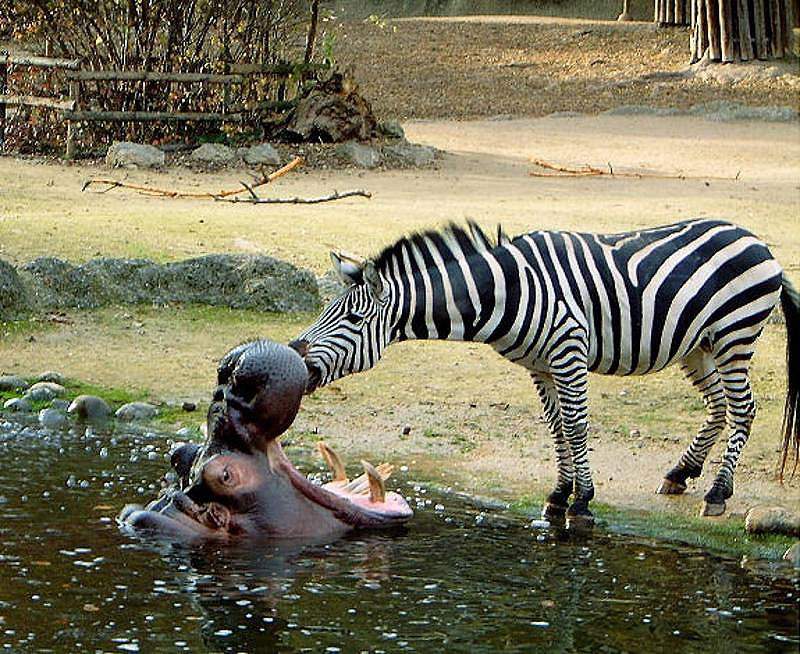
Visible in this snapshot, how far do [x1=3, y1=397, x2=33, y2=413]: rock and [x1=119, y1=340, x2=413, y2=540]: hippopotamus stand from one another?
2.41 m

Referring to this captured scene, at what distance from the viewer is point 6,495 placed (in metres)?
7.05

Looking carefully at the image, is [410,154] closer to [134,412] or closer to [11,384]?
[11,384]

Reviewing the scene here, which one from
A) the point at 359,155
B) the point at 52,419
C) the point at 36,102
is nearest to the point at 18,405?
the point at 52,419

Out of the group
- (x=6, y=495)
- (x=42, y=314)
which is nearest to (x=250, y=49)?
(x=42, y=314)

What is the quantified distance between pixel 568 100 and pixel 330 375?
19605 millimetres

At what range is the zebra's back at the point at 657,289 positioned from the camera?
7.07 meters

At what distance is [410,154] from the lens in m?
19.3

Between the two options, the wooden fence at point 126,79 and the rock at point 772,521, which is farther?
the wooden fence at point 126,79

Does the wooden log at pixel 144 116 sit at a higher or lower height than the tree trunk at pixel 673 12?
lower

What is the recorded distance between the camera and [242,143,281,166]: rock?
1842 cm

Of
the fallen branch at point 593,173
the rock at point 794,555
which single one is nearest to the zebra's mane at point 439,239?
the rock at point 794,555

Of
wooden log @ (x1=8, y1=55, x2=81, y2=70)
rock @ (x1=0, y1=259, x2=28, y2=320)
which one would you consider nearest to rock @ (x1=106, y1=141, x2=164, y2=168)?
wooden log @ (x1=8, y1=55, x2=81, y2=70)

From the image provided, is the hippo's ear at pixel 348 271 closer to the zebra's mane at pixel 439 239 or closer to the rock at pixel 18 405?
the zebra's mane at pixel 439 239

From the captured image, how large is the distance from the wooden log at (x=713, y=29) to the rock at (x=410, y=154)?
28.2 ft
